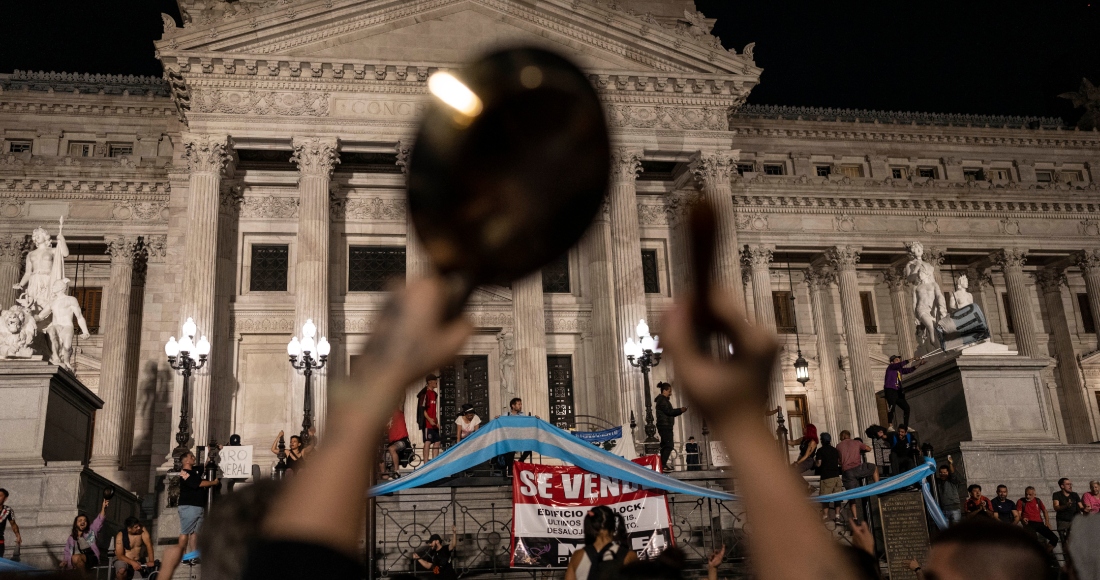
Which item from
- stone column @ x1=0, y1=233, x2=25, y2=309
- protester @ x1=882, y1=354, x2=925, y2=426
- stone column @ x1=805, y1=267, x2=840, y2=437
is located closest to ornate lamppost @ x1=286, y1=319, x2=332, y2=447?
protester @ x1=882, y1=354, x2=925, y2=426

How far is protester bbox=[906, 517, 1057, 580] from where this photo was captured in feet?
7.83

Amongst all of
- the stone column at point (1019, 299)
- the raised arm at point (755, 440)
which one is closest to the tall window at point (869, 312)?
the stone column at point (1019, 299)

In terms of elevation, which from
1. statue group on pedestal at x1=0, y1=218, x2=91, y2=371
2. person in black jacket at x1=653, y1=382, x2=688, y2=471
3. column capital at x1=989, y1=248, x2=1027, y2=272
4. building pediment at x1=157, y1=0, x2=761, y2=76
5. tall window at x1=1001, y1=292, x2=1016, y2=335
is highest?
building pediment at x1=157, y1=0, x2=761, y2=76

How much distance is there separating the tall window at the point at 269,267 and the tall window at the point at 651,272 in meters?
12.0

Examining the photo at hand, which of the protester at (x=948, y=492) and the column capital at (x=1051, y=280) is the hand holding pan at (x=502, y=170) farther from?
the column capital at (x=1051, y=280)

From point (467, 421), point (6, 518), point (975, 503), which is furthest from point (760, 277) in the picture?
point (6, 518)

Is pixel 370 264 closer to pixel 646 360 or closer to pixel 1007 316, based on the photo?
pixel 646 360

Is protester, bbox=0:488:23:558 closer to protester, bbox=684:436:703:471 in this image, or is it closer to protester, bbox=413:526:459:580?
protester, bbox=413:526:459:580

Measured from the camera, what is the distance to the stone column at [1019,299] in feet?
119

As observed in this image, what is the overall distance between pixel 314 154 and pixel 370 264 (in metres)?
4.35

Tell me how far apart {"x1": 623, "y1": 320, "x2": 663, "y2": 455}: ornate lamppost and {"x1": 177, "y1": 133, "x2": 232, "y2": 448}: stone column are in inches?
452

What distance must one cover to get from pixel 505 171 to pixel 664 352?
408 mm

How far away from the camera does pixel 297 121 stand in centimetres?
2747

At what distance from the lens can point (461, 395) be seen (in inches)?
1166
